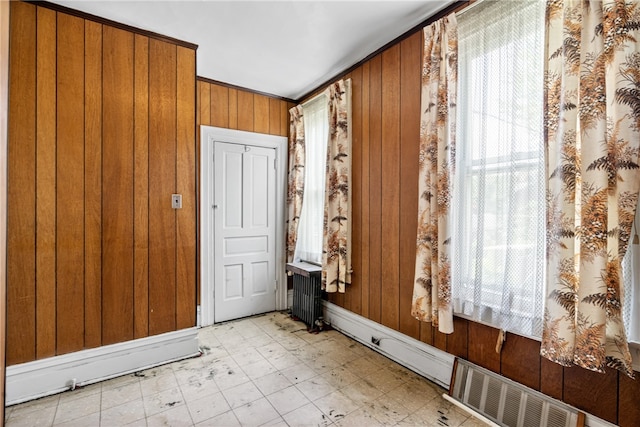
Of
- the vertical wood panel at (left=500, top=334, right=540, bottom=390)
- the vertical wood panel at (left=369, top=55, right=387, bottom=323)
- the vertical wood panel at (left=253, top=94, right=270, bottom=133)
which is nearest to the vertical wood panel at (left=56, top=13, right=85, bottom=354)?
the vertical wood panel at (left=253, top=94, right=270, bottom=133)

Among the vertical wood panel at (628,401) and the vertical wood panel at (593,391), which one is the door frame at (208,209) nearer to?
the vertical wood panel at (593,391)

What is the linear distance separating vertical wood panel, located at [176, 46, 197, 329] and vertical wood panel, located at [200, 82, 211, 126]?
0.57 metres

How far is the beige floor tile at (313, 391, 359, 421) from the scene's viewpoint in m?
1.82

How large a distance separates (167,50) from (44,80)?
91 centimetres

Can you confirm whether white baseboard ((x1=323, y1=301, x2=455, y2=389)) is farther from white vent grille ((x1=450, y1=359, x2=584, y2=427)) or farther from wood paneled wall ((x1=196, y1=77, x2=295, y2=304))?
wood paneled wall ((x1=196, y1=77, x2=295, y2=304))

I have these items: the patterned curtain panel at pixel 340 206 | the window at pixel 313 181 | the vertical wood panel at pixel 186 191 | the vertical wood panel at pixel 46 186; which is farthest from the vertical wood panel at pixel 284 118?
the vertical wood panel at pixel 46 186

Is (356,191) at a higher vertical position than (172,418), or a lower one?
higher

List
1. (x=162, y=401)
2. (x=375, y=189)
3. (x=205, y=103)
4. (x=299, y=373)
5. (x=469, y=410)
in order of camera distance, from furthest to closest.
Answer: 1. (x=205, y=103)
2. (x=375, y=189)
3. (x=299, y=373)
4. (x=162, y=401)
5. (x=469, y=410)

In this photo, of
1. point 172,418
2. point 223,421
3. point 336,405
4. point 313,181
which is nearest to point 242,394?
point 223,421

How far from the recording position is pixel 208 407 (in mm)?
1892

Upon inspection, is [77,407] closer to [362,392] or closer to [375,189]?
[362,392]

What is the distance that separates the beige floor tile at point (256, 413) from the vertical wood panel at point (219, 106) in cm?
273

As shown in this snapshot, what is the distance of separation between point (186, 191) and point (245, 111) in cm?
136

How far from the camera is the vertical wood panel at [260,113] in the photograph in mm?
3562
